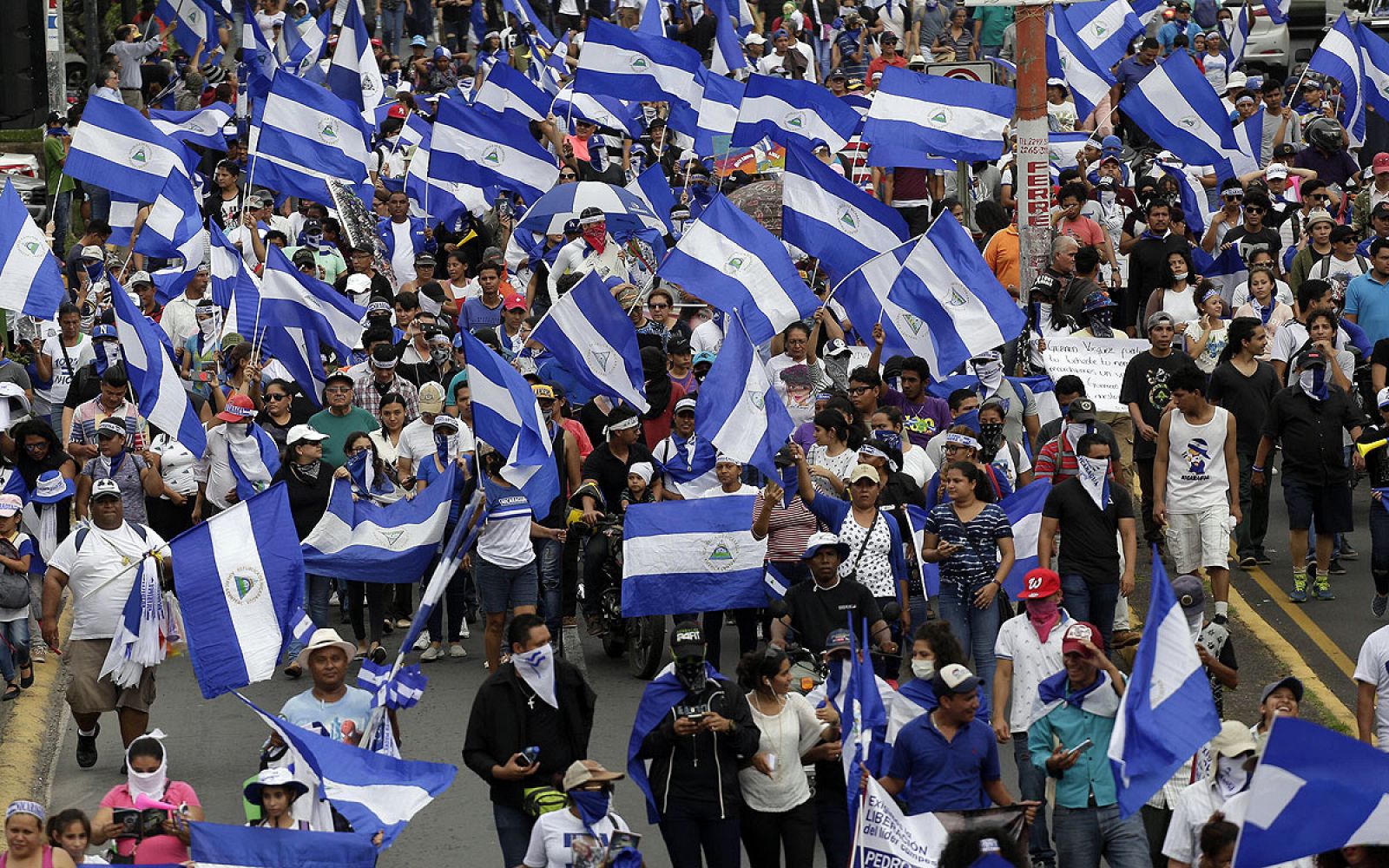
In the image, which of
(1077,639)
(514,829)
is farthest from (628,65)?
(1077,639)

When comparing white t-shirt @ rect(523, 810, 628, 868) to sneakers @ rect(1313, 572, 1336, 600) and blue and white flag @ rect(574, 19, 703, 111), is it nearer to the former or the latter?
sneakers @ rect(1313, 572, 1336, 600)

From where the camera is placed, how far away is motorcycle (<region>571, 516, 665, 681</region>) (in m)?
15.9

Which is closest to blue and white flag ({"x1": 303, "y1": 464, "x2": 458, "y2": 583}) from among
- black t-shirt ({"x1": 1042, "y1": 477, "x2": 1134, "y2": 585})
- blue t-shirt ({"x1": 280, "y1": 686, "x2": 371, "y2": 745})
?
blue t-shirt ({"x1": 280, "y1": 686, "x2": 371, "y2": 745})

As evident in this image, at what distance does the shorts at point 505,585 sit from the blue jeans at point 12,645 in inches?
117

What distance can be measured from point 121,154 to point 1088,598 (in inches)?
433

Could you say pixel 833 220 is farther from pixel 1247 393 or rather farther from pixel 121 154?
pixel 121 154

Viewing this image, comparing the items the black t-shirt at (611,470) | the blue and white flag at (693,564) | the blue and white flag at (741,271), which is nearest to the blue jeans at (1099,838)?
the blue and white flag at (693,564)

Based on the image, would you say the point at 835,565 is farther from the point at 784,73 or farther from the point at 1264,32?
the point at 1264,32

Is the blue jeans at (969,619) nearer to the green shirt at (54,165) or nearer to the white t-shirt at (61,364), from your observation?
the white t-shirt at (61,364)

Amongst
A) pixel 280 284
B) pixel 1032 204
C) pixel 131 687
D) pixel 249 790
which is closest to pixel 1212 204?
pixel 1032 204

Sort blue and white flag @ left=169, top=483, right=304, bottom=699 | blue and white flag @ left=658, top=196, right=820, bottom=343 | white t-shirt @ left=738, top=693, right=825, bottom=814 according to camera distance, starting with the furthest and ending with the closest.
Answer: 1. blue and white flag @ left=658, top=196, right=820, bottom=343
2. blue and white flag @ left=169, top=483, right=304, bottom=699
3. white t-shirt @ left=738, top=693, right=825, bottom=814

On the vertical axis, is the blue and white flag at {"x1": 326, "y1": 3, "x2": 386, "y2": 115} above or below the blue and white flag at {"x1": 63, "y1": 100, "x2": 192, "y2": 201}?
below

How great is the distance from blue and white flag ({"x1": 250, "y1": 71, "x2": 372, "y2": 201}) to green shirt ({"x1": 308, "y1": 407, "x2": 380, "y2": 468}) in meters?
5.77

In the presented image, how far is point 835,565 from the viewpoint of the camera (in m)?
13.4
